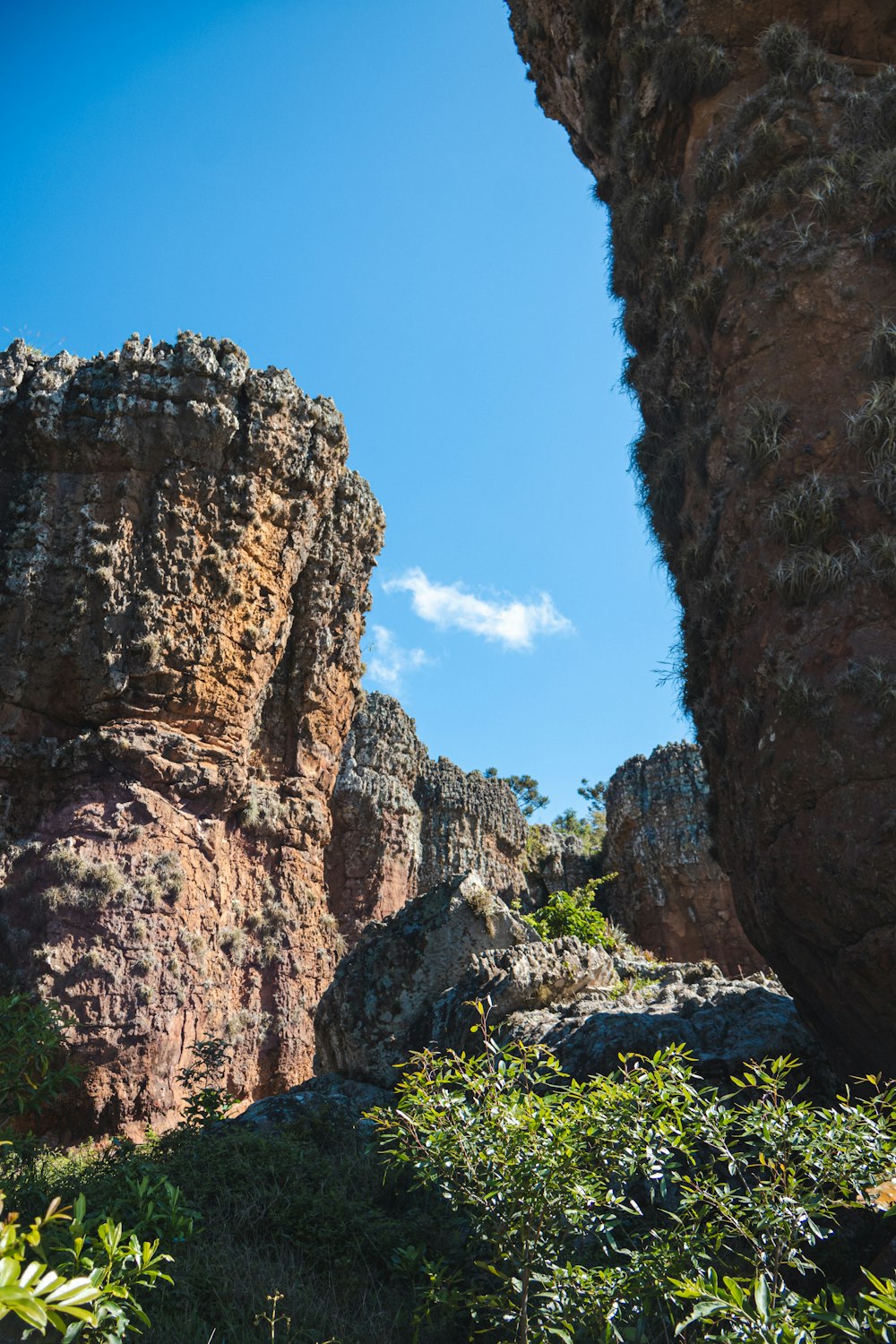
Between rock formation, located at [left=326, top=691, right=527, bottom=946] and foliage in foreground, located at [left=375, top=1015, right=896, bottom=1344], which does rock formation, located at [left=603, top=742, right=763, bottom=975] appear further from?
foliage in foreground, located at [left=375, top=1015, right=896, bottom=1344]

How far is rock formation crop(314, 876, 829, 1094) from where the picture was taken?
237 inches

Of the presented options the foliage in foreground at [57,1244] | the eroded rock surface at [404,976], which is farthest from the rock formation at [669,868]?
the foliage in foreground at [57,1244]

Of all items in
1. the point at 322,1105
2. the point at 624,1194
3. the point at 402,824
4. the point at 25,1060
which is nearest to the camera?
the point at 624,1194

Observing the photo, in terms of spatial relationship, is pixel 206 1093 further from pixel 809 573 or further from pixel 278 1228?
pixel 809 573

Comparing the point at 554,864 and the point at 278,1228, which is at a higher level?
the point at 554,864

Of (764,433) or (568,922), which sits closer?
(764,433)

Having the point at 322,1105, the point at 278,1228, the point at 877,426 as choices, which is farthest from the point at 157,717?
the point at 877,426

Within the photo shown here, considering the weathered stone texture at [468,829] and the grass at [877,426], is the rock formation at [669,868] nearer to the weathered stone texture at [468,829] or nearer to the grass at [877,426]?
the weathered stone texture at [468,829]

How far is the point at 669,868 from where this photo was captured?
20.9 meters

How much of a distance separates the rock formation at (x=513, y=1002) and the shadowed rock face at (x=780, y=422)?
661 millimetres

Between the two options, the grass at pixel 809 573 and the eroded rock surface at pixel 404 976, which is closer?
the grass at pixel 809 573

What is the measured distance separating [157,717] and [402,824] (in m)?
8.57

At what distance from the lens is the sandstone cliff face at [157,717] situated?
917cm

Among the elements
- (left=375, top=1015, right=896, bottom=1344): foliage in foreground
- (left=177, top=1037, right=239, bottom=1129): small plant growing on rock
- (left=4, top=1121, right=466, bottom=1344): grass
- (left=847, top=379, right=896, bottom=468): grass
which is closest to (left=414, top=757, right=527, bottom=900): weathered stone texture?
(left=177, top=1037, right=239, bottom=1129): small plant growing on rock
